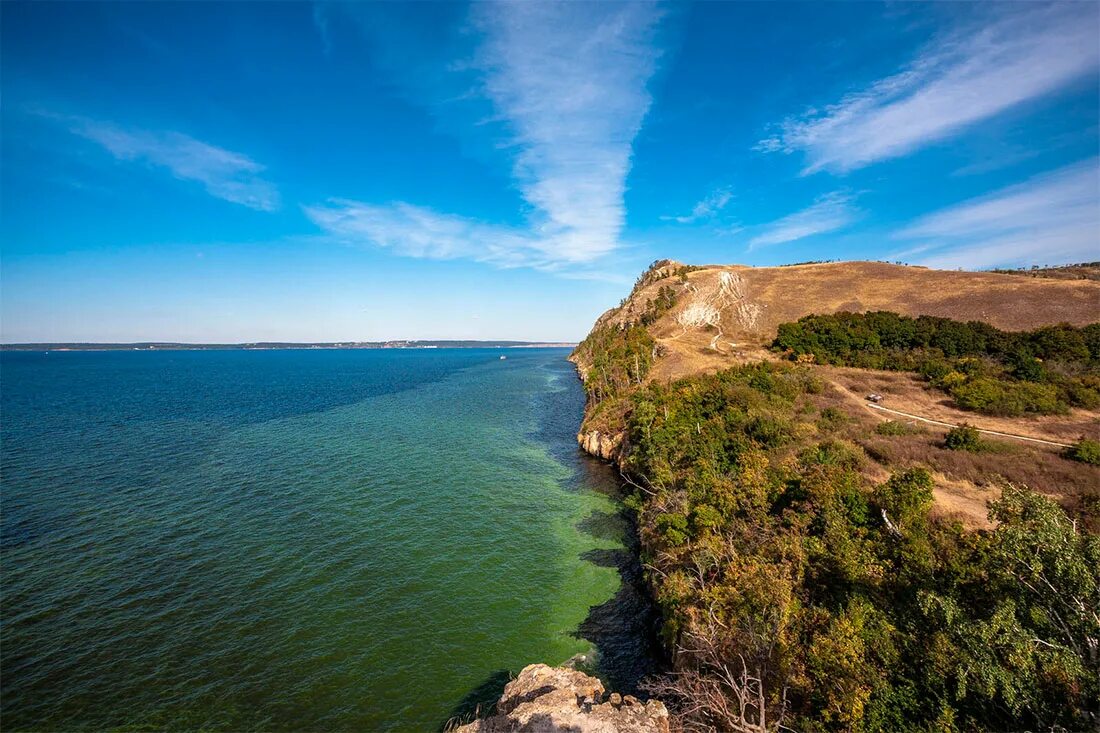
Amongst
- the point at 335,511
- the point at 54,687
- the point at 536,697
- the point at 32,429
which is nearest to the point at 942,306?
the point at 536,697

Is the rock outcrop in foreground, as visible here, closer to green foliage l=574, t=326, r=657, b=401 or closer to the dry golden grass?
green foliage l=574, t=326, r=657, b=401

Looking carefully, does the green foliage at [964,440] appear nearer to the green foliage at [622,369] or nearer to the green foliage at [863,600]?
the green foliage at [863,600]

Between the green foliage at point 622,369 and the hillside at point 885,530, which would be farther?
the green foliage at point 622,369

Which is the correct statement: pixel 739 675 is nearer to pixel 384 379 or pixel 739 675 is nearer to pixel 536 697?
pixel 536 697

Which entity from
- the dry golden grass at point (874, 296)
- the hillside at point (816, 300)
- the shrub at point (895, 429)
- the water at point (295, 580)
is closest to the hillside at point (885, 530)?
the shrub at point (895, 429)

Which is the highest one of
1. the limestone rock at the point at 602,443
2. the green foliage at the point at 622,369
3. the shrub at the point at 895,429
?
the green foliage at the point at 622,369

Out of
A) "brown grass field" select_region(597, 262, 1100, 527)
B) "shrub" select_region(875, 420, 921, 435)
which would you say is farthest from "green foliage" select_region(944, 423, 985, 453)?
"shrub" select_region(875, 420, 921, 435)

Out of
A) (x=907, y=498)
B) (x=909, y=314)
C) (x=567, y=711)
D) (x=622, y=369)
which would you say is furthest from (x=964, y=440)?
(x=909, y=314)
